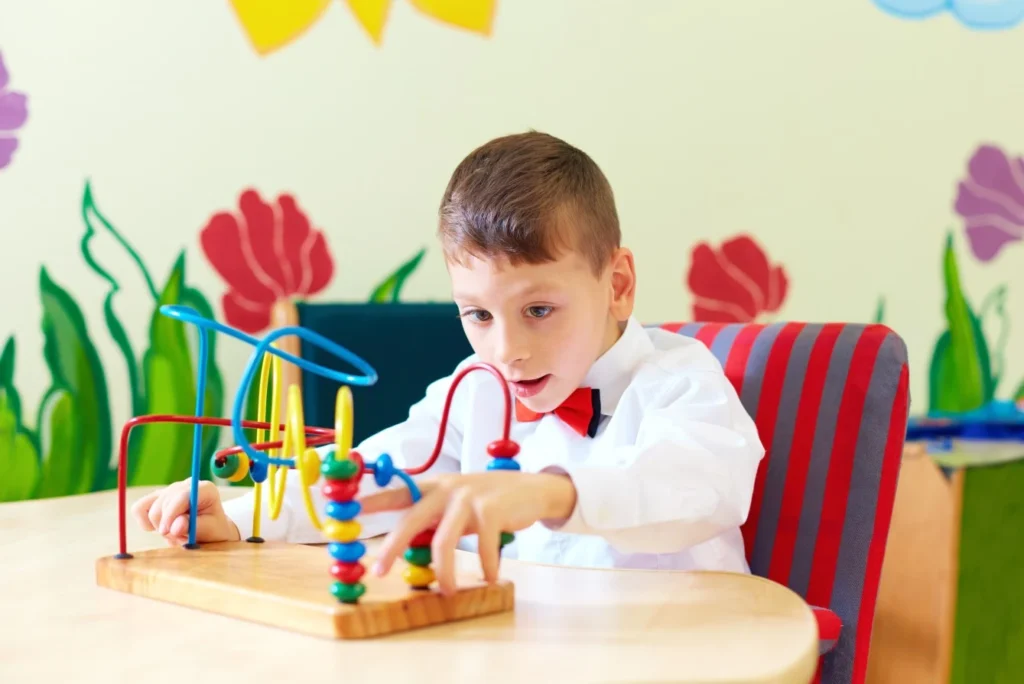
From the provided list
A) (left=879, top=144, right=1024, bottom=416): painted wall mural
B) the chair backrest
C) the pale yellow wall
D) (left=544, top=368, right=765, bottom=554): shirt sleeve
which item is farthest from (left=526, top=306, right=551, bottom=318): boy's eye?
(left=879, top=144, right=1024, bottom=416): painted wall mural

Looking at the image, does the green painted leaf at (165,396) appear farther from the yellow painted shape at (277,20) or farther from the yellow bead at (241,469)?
the yellow bead at (241,469)

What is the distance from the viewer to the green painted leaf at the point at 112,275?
1.97 meters

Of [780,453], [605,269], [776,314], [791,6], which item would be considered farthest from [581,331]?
[791,6]

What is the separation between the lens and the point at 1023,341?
2049 millimetres

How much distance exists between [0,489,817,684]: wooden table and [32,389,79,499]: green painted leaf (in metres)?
1.06

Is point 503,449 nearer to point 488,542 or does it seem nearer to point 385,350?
point 488,542

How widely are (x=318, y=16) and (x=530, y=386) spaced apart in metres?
1.13

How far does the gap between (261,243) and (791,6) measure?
108 cm

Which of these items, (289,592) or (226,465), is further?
(226,465)

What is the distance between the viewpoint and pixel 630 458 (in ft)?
3.19

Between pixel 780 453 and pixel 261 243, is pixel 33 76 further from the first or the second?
pixel 780 453

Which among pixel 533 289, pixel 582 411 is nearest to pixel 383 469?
pixel 533 289

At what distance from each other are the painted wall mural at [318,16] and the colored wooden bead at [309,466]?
1.42 metres

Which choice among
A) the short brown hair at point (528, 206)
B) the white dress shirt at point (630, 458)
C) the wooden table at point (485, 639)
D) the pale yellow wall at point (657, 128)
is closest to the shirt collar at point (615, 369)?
the white dress shirt at point (630, 458)
